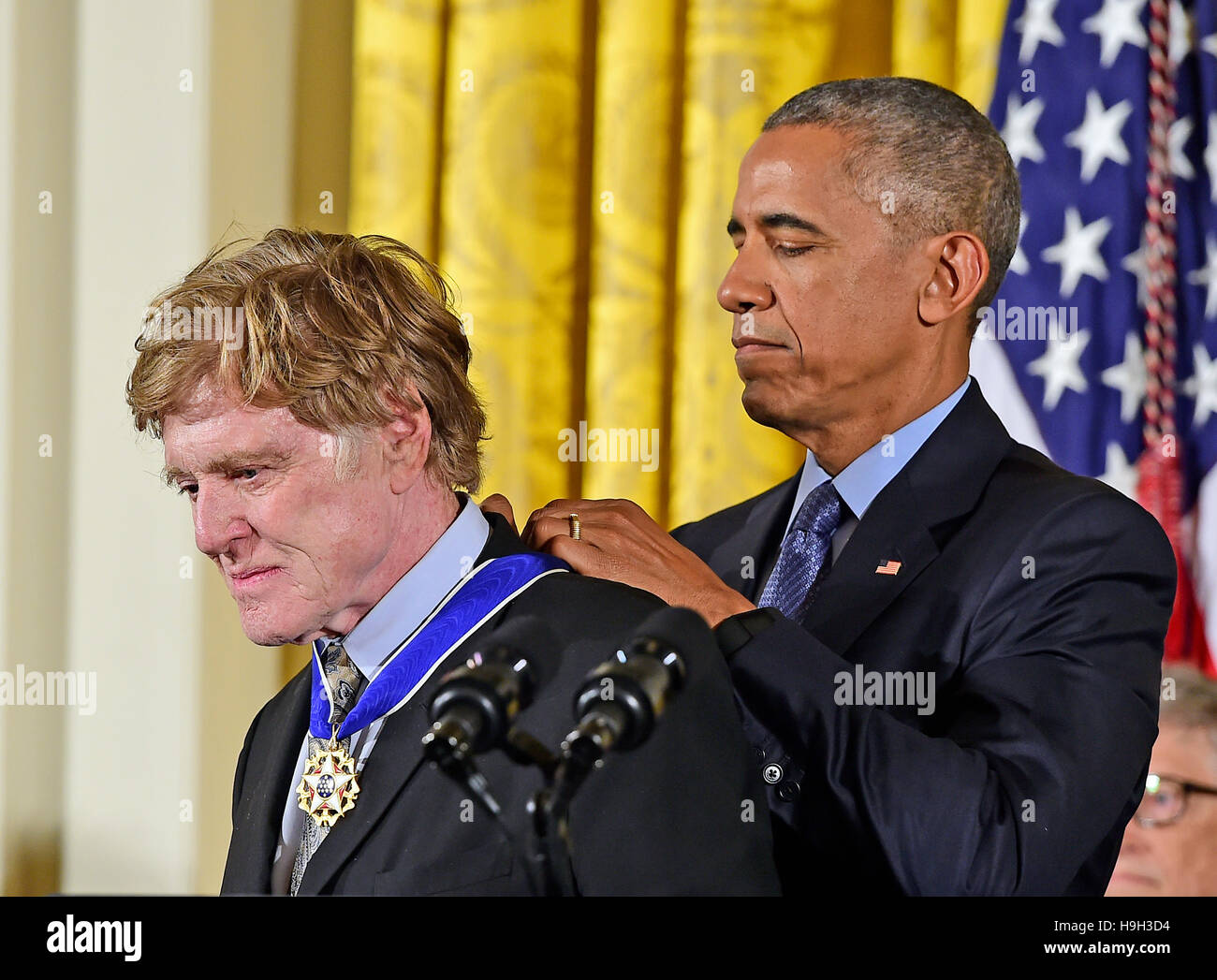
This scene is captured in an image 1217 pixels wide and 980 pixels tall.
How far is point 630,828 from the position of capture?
4.03 ft

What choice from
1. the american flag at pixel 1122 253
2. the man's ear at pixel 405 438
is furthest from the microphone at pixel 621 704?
the american flag at pixel 1122 253

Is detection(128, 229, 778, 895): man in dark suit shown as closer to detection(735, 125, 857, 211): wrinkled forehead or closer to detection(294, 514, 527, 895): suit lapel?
detection(294, 514, 527, 895): suit lapel

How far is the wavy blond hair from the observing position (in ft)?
4.25

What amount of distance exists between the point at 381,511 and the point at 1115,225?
5.29ft

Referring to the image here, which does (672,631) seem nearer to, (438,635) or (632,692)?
(632,692)

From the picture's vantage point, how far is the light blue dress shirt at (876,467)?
1757 mm

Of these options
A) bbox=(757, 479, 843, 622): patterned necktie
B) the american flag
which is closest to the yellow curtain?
the american flag

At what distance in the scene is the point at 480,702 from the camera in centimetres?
96

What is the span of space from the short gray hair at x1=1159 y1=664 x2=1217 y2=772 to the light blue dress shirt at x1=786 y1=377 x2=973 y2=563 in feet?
2.66

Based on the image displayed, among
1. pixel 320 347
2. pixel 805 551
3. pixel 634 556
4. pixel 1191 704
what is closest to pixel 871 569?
pixel 805 551

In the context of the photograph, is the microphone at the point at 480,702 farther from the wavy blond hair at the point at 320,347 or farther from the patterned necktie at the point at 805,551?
the patterned necktie at the point at 805,551

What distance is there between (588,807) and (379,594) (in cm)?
32
